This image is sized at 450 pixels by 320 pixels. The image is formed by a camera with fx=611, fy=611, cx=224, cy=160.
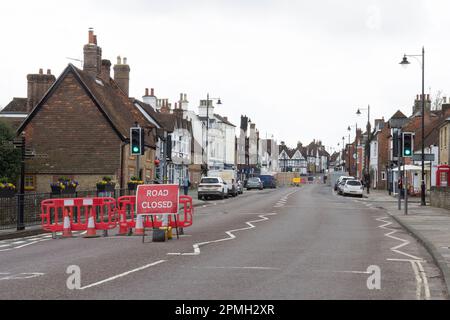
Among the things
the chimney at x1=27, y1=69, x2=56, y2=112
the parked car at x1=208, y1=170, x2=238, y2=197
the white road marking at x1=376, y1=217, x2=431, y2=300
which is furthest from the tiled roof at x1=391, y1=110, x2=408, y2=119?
the white road marking at x1=376, y1=217, x2=431, y2=300

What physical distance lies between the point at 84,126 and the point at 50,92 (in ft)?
10.7

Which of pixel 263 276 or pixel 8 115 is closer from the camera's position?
pixel 263 276

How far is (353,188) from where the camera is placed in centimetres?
5684

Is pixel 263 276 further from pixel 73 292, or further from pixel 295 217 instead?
pixel 295 217

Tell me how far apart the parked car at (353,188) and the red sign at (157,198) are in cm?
4169

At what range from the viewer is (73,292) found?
29.8 ft

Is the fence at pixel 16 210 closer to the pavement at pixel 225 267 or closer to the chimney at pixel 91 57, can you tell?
the pavement at pixel 225 267

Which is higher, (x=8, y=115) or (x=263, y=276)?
(x=8, y=115)

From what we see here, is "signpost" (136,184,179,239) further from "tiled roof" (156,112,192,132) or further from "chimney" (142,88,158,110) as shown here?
"chimney" (142,88,158,110)

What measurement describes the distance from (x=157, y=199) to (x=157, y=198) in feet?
0.09

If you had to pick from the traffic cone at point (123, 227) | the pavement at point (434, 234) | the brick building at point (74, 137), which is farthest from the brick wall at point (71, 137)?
the traffic cone at point (123, 227)

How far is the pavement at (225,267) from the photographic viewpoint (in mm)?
9164

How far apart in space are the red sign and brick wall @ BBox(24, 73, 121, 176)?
23.6 meters
